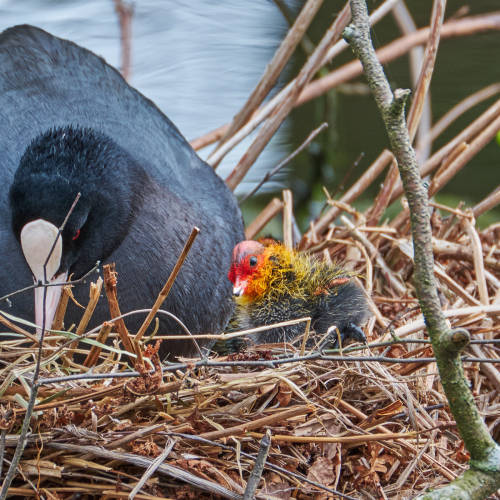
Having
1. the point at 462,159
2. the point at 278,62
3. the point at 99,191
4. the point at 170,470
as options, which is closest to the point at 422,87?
the point at 462,159

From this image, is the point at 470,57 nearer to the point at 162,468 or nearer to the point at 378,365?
the point at 378,365

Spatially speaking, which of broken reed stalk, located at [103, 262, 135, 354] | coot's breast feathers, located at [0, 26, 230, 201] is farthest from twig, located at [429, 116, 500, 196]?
broken reed stalk, located at [103, 262, 135, 354]

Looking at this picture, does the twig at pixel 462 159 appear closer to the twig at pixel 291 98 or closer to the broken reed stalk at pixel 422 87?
the broken reed stalk at pixel 422 87

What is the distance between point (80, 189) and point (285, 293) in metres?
0.66

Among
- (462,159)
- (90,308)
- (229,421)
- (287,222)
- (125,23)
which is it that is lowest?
(287,222)

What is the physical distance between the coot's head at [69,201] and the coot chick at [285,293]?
38 centimetres

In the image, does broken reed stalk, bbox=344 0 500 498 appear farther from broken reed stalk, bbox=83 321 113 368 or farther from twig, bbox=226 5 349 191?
twig, bbox=226 5 349 191

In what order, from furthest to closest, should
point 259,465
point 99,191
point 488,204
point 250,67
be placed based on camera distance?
point 250,67 < point 488,204 < point 99,191 < point 259,465

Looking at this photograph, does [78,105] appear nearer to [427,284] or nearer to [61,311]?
[61,311]

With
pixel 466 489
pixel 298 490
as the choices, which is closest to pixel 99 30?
pixel 298 490

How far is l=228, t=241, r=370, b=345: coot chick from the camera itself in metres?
2.25

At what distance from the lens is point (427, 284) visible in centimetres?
118

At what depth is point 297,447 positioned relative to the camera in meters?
1.67

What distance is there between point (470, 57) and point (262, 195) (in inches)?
46.9
